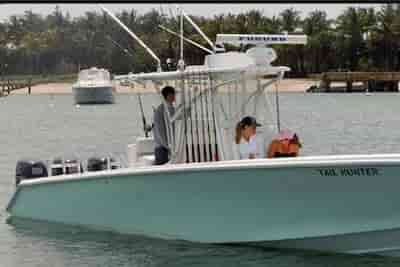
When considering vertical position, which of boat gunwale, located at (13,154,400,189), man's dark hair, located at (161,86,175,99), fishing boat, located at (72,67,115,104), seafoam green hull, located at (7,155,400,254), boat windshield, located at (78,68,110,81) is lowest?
fishing boat, located at (72,67,115,104)

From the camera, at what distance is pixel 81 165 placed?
17.1 metres

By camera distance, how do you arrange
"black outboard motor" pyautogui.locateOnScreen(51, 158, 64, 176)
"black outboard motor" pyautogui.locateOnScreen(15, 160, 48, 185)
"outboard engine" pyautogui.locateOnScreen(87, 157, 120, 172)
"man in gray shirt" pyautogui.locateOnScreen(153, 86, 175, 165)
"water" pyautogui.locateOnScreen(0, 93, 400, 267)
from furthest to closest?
1. "black outboard motor" pyautogui.locateOnScreen(15, 160, 48, 185)
2. "black outboard motor" pyautogui.locateOnScreen(51, 158, 64, 176)
3. "outboard engine" pyautogui.locateOnScreen(87, 157, 120, 172)
4. "man in gray shirt" pyautogui.locateOnScreen(153, 86, 175, 165)
5. "water" pyautogui.locateOnScreen(0, 93, 400, 267)

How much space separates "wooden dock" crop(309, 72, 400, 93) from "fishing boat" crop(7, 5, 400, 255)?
341 feet

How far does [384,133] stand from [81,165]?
30.1 meters

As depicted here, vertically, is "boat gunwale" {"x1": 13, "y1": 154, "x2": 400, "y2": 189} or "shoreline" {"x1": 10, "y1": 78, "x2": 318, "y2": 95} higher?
"boat gunwale" {"x1": 13, "y1": 154, "x2": 400, "y2": 189}

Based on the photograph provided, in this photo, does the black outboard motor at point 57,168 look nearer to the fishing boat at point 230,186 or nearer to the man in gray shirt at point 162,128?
the fishing boat at point 230,186

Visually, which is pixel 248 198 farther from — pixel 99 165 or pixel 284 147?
pixel 99 165

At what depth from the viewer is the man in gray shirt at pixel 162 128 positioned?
50.7 feet

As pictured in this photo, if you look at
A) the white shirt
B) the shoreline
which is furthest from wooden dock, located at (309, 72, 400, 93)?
the white shirt

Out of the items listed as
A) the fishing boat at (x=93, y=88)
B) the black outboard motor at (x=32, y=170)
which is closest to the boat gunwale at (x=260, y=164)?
the black outboard motor at (x=32, y=170)

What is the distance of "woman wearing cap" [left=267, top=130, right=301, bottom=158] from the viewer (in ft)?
48.4

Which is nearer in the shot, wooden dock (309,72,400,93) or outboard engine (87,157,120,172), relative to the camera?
outboard engine (87,157,120,172)

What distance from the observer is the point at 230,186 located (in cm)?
1429

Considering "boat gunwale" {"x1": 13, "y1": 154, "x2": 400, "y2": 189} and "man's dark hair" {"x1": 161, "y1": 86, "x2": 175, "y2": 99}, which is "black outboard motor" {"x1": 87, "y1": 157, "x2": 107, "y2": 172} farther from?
"man's dark hair" {"x1": 161, "y1": 86, "x2": 175, "y2": 99}
